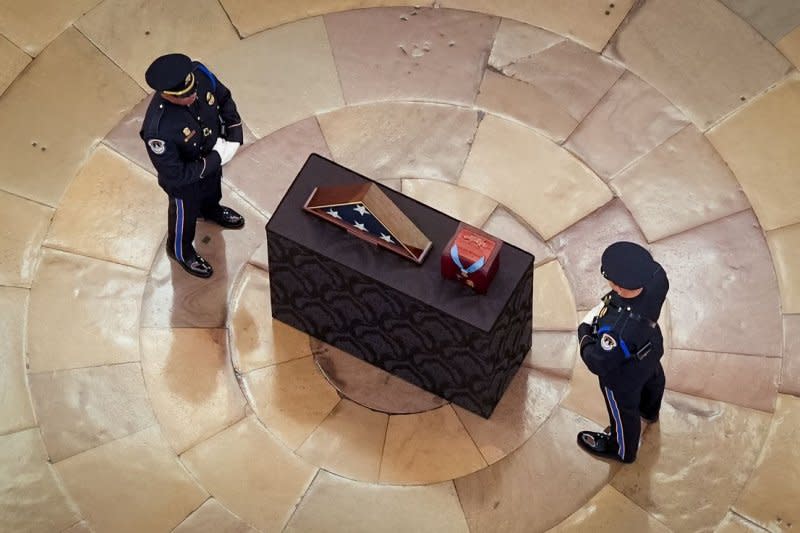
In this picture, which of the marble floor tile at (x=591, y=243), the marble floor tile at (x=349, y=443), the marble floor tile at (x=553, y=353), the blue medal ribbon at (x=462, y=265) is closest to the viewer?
the blue medal ribbon at (x=462, y=265)

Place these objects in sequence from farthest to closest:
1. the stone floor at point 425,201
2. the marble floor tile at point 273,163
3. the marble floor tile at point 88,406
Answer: the marble floor tile at point 273,163 → the marble floor tile at point 88,406 → the stone floor at point 425,201

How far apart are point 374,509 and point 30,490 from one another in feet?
7.45

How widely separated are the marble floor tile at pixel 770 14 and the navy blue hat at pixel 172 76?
4.66 meters

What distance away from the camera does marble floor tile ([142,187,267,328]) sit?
8.44 meters

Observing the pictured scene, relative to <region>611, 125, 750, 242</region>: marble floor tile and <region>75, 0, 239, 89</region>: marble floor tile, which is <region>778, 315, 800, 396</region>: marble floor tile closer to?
<region>611, 125, 750, 242</region>: marble floor tile

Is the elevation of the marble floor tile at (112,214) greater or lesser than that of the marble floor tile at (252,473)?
greater

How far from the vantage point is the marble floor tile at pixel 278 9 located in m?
9.85

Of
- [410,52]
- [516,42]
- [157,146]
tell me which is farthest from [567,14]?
[157,146]

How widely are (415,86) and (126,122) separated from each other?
2.34 metres

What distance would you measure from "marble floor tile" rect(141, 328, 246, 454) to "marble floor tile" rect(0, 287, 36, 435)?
834 mm

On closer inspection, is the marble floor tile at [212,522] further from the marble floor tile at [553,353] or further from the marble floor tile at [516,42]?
the marble floor tile at [516,42]

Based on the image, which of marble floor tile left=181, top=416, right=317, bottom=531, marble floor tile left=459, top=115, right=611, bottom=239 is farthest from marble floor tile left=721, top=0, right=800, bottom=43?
marble floor tile left=181, top=416, right=317, bottom=531

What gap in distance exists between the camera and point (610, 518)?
298 inches

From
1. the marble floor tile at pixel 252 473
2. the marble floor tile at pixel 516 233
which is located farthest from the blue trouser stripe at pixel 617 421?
the marble floor tile at pixel 252 473
